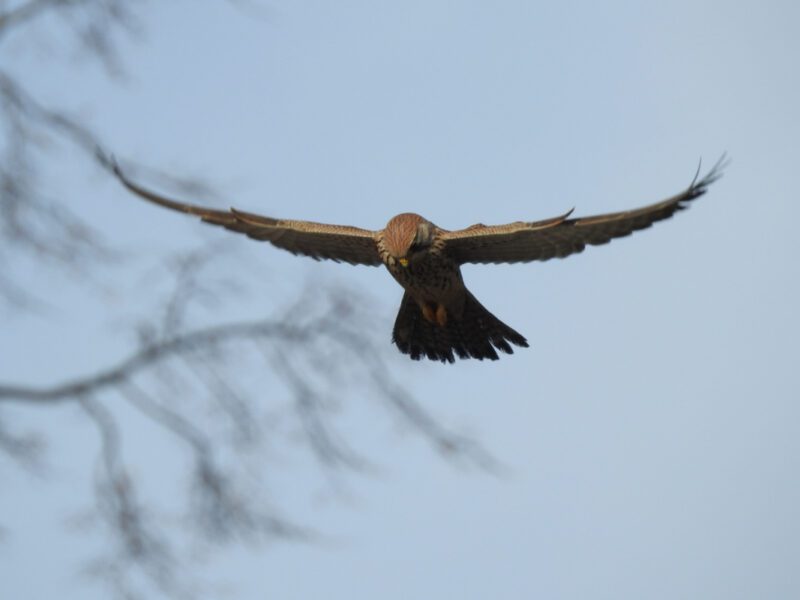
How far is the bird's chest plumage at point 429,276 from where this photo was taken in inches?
229

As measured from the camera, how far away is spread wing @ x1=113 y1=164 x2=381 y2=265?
20.1 feet

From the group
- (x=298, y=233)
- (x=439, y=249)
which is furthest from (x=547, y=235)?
(x=298, y=233)

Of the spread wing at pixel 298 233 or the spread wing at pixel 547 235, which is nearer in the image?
the spread wing at pixel 547 235

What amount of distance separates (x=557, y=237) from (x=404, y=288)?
0.72 m

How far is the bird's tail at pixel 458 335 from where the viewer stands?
612 cm

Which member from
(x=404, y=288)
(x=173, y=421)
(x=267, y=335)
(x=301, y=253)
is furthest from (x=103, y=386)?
(x=404, y=288)

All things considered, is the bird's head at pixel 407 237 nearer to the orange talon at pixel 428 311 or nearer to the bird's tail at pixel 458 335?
the orange talon at pixel 428 311

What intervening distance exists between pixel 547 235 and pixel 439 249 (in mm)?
473

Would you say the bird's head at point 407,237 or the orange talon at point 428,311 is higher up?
the bird's head at point 407,237

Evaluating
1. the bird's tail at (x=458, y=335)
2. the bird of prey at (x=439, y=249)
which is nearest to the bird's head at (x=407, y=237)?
the bird of prey at (x=439, y=249)

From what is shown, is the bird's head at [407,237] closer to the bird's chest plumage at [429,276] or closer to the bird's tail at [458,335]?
the bird's chest plumage at [429,276]

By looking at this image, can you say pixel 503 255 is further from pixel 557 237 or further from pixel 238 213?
pixel 238 213

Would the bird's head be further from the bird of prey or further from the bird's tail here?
the bird's tail

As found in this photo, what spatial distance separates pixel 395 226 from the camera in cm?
579
